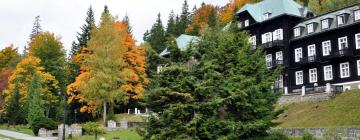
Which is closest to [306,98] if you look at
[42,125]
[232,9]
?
[42,125]

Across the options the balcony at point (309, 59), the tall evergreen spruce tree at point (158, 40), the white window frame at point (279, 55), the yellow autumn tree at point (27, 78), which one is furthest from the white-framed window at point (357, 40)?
the tall evergreen spruce tree at point (158, 40)

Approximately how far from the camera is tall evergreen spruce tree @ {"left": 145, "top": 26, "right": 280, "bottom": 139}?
2380 centimetres

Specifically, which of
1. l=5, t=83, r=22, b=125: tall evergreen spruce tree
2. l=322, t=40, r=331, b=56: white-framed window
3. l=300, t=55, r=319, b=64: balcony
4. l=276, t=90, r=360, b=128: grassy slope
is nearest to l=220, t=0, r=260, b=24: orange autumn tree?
l=300, t=55, r=319, b=64: balcony

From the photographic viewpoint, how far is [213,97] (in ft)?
80.4

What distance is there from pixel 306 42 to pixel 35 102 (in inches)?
1154

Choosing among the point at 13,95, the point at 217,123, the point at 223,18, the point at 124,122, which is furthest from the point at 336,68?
the point at 13,95

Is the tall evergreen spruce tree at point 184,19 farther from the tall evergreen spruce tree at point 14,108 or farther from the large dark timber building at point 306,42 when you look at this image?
the tall evergreen spruce tree at point 14,108

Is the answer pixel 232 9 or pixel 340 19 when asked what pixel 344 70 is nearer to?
pixel 340 19

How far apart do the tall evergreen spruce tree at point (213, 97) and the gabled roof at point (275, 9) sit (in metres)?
24.5

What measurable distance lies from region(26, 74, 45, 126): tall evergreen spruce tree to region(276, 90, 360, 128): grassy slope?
26095 mm

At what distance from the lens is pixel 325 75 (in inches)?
1799

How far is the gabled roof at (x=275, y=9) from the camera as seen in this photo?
5028 centimetres

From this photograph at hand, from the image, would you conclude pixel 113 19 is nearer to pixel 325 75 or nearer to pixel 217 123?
pixel 325 75

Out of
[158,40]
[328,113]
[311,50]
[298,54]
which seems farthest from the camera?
[158,40]
